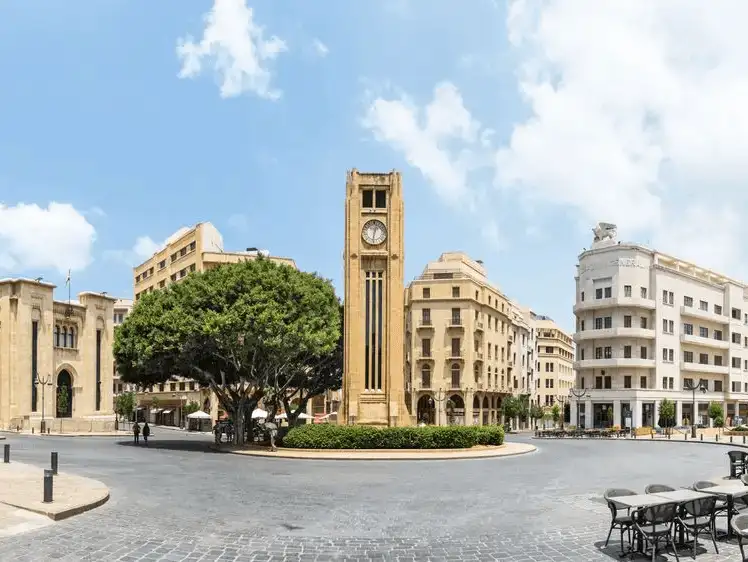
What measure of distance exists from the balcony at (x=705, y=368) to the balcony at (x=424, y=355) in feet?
A: 92.8

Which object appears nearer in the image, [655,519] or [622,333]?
[655,519]

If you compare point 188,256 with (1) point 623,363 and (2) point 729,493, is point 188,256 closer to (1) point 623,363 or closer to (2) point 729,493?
(1) point 623,363

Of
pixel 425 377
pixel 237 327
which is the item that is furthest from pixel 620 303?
pixel 237 327

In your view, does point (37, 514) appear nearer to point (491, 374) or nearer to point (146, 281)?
point (491, 374)

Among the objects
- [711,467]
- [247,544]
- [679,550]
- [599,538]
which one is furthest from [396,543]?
[711,467]

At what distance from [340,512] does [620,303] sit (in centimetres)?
6541

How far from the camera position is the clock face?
45531mm

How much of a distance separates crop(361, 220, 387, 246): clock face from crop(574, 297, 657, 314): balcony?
134 feet

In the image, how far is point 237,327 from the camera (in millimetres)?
36812

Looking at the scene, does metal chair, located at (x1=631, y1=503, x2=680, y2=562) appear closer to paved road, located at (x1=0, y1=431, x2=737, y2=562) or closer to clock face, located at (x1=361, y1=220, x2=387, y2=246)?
paved road, located at (x1=0, y1=431, x2=737, y2=562)

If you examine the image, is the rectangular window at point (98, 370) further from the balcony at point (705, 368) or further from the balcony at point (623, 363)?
the balcony at point (705, 368)

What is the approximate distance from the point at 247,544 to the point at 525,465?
65.2 feet

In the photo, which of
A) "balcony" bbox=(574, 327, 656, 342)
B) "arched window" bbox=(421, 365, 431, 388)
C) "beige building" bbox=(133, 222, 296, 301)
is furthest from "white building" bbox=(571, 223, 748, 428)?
"beige building" bbox=(133, 222, 296, 301)

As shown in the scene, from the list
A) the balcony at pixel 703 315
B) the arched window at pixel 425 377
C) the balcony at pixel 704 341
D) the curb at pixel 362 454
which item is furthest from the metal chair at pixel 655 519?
the balcony at pixel 703 315
